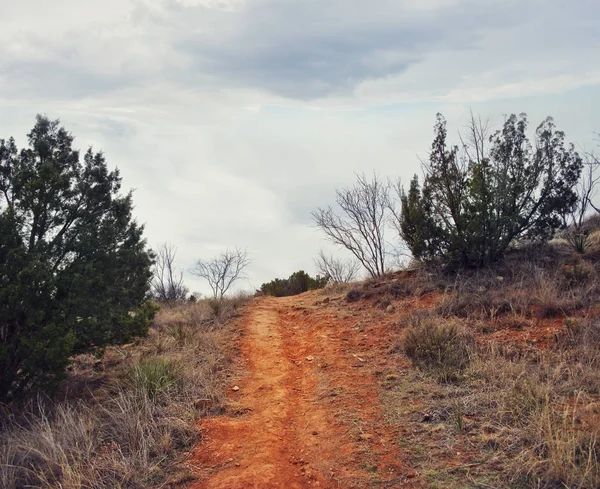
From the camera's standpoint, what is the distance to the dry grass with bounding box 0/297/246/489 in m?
4.43

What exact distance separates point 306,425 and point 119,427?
2.02 meters

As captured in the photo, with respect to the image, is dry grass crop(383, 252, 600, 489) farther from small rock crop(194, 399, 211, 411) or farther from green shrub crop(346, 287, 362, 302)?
green shrub crop(346, 287, 362, 302)

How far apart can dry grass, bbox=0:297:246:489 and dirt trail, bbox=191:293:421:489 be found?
0.32m

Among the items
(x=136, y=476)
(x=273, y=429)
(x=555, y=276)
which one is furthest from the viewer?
(x=555, y=276)

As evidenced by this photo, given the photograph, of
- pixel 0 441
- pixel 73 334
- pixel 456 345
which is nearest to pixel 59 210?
pixel 73 334

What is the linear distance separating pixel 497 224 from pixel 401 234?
2768 millimetres

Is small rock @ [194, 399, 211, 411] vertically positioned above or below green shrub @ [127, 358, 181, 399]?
below

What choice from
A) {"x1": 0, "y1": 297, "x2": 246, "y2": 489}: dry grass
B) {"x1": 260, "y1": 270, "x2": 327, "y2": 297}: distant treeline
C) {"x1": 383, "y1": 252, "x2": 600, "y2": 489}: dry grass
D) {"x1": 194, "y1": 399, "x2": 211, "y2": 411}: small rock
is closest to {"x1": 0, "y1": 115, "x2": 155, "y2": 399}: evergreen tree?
{"x1": 0, "y1": 297, "x2": 246, "y2": 489}: dry grass

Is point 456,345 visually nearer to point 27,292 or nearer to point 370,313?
point 370,313

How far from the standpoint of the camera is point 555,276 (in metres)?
9.49

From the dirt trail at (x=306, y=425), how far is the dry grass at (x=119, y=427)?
0.32 m

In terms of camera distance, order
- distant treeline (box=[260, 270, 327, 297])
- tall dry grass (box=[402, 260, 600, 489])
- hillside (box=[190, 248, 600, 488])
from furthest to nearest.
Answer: distant treeline (box=[260, 270, 327, 297]), hillside (box=[190, 248, 600, 488]), tall dry grass (box=[402, 260, 600, 489])

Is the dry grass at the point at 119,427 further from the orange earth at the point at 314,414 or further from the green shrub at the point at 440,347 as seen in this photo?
the green shrub at the point at 440,347

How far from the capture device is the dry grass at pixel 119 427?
443 cm
